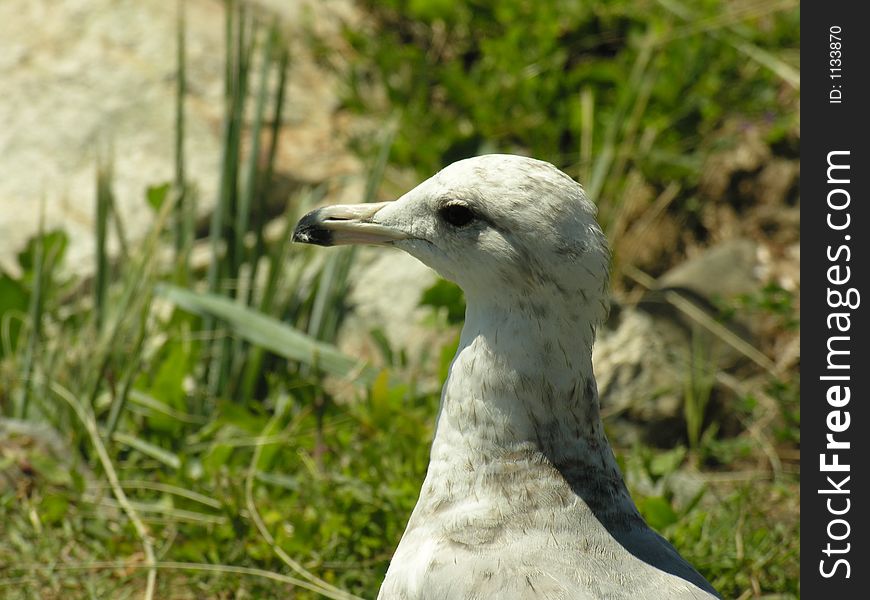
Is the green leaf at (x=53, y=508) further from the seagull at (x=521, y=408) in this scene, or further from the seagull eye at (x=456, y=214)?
the seagull eye at (x=456, y=214)

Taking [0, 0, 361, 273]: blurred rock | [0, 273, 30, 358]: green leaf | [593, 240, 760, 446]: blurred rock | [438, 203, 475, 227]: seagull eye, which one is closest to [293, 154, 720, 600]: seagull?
[438, 203, 475, 227]: seagull eye

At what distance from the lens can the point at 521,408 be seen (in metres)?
2.56

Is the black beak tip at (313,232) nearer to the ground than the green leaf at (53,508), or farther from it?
farther from it

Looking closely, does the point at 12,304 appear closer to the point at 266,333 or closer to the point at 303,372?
the point at 266,333

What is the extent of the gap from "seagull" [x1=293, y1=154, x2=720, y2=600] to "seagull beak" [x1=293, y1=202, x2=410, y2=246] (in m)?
0.13

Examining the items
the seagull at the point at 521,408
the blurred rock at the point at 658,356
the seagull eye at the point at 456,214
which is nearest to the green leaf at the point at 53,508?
the seagull at the point at 521,408

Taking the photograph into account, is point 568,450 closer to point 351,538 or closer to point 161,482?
point 351,538

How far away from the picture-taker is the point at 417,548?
2504 mm

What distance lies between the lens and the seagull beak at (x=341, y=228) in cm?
276

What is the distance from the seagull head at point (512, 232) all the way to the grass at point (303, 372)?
110cm

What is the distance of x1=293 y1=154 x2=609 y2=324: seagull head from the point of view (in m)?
2.49

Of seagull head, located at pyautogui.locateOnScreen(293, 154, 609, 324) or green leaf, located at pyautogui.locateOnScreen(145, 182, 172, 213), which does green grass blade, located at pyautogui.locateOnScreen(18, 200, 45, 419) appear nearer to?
green leaf, located at pyautogui.locateOnScreen(145, 182, 172, 213)
